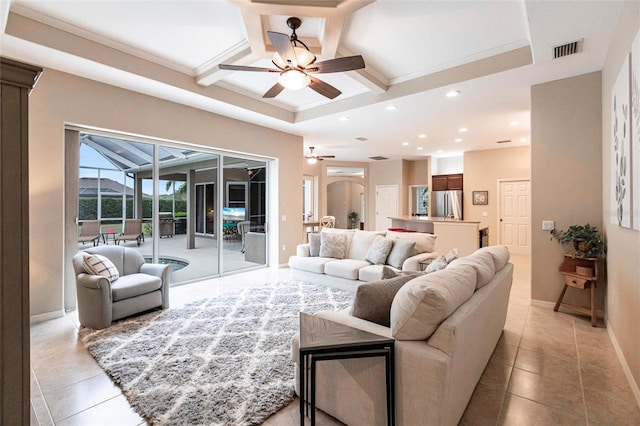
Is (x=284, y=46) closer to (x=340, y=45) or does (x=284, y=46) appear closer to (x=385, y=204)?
(x=340, y=45)

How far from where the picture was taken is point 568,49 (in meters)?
3.07

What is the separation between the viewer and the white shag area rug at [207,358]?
6.29 feet

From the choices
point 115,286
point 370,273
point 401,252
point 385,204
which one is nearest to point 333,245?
point 370,273

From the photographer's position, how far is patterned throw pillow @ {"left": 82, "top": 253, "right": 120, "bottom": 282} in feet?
10.6

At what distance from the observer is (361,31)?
123 inches

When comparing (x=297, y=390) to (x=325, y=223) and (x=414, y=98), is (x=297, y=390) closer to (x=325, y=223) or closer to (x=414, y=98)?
(x=414, y=98)

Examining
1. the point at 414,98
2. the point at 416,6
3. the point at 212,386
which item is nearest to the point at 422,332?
the point at 212,386

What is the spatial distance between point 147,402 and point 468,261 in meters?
2.53

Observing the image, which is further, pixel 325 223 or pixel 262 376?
pixel 325 223

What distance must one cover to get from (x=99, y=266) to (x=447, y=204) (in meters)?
9.00

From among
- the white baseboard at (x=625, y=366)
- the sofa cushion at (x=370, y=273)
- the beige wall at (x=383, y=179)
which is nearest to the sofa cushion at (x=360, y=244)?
the sofa cushion at (x=370, y=273)

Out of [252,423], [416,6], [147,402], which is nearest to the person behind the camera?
[252,423]

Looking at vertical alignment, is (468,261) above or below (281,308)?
above

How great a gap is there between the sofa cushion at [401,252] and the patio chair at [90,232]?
167 inches
